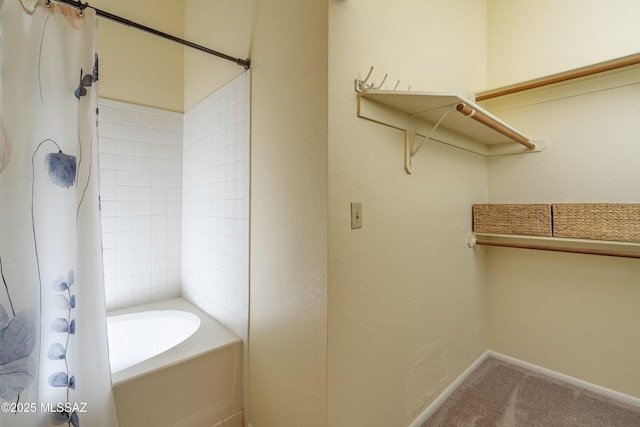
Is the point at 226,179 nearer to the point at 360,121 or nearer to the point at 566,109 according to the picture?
the point at 360,121

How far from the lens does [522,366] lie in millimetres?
2051

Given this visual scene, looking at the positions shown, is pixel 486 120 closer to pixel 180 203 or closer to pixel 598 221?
pixel 598 221

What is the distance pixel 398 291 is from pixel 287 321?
0.55 metres

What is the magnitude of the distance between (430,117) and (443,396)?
5.26 ft

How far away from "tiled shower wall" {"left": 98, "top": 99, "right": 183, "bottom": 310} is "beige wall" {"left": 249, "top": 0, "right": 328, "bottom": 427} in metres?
1.09

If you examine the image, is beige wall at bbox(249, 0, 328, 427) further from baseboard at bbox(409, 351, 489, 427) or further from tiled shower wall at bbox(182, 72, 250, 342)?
baseboard at bbox(409, 351, 489, 427)

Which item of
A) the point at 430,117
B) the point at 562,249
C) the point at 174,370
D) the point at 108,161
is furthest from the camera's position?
the point at 108,161

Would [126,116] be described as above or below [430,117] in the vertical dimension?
above

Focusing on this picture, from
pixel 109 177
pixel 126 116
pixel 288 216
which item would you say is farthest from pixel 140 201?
pixel 288 216

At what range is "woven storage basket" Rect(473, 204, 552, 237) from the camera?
1787mm

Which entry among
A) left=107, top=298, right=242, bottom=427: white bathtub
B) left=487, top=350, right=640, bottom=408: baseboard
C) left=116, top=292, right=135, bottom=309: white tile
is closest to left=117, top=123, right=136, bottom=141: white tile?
left=116, top=292, right=135, bottom=309: white tile

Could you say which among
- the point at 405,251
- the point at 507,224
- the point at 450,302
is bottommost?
the point at 450,302

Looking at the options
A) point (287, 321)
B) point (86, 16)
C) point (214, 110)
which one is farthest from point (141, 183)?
point (287, 321)

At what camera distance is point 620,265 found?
1.70 metres
